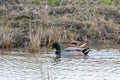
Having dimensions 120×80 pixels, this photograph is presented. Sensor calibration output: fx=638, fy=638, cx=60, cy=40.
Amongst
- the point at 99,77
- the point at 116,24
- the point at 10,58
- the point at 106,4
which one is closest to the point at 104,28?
the point at 116,24

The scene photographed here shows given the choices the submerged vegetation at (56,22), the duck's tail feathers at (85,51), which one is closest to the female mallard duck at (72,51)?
the duck's tail feathers at (85,51)

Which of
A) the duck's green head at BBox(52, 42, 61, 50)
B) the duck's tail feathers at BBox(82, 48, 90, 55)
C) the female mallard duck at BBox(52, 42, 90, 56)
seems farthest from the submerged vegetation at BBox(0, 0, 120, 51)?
the duck's tail feathers at BBox(82, 48, 90, 55)

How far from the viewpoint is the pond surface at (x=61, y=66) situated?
16000 mm

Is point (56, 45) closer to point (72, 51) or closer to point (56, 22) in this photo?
point (72, 51)

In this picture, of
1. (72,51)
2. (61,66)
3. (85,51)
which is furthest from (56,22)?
(61,66)

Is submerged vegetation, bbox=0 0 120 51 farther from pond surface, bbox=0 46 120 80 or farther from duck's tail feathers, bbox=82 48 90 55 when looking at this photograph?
duck's tail feathers, bbox=82 48 90 55

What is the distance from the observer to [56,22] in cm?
2275

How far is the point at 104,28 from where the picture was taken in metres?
22.8

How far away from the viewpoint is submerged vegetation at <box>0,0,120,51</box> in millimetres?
Answer: 21297

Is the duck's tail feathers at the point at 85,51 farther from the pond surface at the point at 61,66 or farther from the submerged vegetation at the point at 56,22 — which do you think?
the submerged vegetation at the point at 56,22

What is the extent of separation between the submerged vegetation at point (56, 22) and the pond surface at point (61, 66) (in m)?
1.21

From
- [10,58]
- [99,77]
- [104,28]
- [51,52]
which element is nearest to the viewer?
[99,77]

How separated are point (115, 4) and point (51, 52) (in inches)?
221

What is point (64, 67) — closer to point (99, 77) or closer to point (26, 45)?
point (99, 77)
